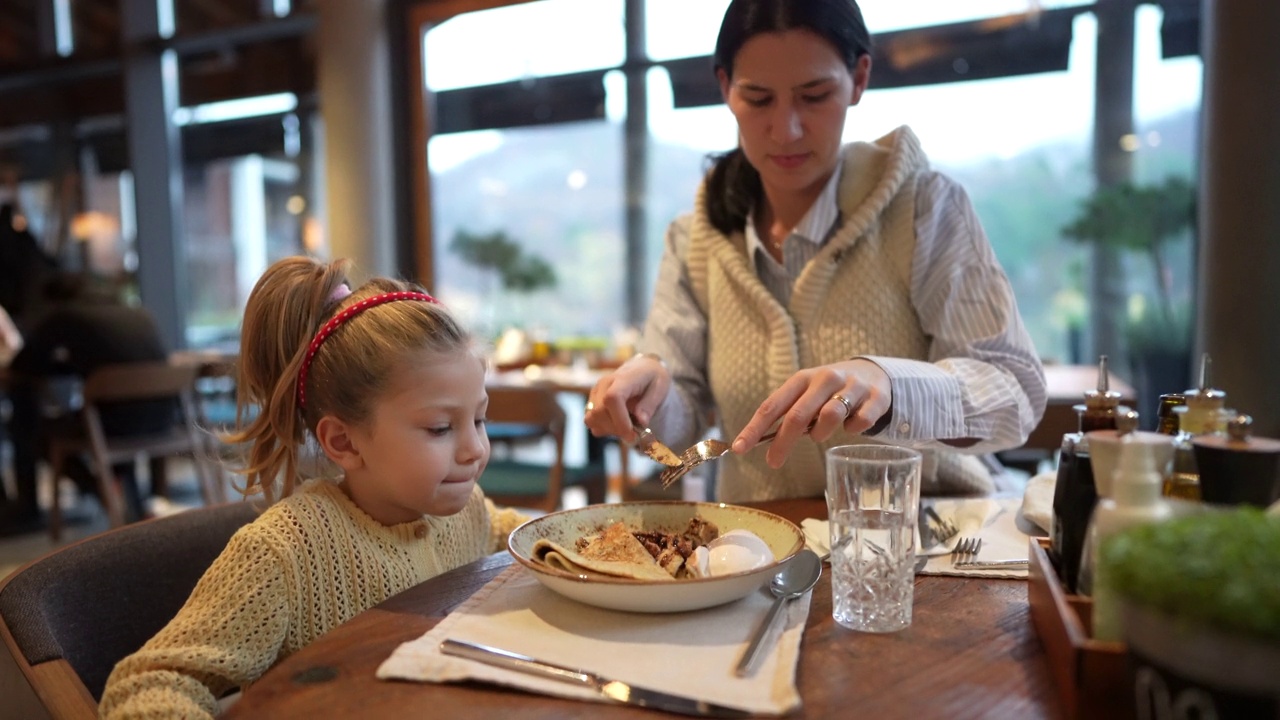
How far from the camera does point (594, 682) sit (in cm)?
73

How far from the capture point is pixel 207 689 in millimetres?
917

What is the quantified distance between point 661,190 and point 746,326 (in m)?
3.99

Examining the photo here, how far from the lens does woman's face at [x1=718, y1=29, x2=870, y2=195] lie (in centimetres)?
144

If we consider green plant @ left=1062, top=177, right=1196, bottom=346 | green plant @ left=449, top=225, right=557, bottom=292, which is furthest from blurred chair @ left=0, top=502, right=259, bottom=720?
green plant @ left=449, top=225, right=557, bottom=292

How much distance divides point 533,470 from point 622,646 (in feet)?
8.89

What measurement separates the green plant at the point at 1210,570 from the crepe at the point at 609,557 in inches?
16.8

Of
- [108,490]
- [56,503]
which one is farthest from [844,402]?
[56,503]

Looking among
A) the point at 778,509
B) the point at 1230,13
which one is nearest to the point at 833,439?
the point at 778,509

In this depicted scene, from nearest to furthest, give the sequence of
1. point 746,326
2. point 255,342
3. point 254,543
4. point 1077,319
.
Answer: point 254,543 → point 255,342 → point 746,326 → point 1077,319

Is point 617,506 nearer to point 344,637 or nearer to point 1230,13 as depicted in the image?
point 344,637

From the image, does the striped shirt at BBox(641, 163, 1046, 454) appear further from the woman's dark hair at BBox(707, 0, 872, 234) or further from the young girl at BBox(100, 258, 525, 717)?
the young girl at BBox(100, 258, 525, 717)

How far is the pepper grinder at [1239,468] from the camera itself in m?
0.66

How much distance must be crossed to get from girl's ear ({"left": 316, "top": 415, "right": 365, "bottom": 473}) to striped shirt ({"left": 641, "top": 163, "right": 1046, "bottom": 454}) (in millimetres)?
526

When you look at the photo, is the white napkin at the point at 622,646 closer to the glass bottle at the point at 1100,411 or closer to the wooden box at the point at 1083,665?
the wooden box at the point at 1083,665
